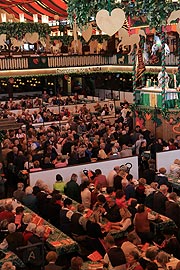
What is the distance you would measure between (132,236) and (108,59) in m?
23.6

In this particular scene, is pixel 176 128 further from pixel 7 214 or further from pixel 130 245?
pixel 130 245

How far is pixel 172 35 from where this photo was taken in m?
26.4

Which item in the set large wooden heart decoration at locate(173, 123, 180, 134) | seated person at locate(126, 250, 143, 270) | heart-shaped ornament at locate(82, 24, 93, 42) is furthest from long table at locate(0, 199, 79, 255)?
large wooden heart decoration at locate(173, 123, 180, 134)

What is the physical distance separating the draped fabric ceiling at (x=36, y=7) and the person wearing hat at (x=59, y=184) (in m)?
13.9

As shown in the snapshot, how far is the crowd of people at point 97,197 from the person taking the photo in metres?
7.93

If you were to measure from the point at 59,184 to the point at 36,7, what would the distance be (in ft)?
54.9

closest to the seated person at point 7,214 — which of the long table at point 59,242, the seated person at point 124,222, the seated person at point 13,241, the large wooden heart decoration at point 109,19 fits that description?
the long table at point 59,242

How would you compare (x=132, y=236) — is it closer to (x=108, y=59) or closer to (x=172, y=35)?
(x=172, y=35)

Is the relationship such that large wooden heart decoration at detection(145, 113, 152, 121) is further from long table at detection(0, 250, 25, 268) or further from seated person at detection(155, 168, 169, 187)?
long table at detection(0, 250, 25, 268)

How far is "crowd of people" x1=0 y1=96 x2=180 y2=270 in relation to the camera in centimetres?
793

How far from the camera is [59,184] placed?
11203mm

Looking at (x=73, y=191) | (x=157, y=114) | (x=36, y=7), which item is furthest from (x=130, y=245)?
(x=36, y=7)

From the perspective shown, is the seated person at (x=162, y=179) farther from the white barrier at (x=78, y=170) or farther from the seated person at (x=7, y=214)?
the seated person at (x=7, y=214)

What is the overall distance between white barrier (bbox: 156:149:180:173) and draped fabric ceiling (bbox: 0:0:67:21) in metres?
12.3
